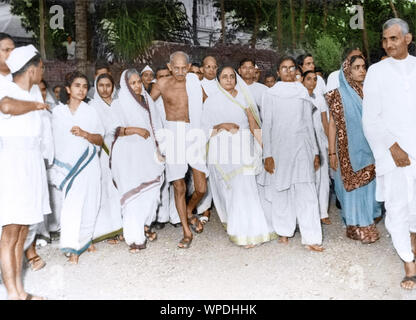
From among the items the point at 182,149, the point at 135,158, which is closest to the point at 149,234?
the point at 135,158

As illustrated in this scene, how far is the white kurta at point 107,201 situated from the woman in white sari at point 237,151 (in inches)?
35.9

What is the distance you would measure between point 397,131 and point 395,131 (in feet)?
0.05

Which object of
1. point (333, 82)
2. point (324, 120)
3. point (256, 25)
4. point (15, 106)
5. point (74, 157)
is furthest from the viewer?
point (256, 25)

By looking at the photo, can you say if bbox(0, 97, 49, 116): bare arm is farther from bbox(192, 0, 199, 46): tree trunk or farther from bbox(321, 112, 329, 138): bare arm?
bbox(321, 112, 329, 138): bare arm

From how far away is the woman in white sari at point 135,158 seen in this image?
4.06m

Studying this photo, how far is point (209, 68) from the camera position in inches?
186

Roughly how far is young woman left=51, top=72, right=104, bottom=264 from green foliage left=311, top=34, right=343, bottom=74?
2.73m

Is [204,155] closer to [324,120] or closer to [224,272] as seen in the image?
[224,272]

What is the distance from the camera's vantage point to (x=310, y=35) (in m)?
5.29

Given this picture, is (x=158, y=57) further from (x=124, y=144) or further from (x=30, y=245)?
(x=30, y=245)

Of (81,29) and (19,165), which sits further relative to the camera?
(81,29)

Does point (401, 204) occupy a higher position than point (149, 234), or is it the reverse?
point (401, 204)

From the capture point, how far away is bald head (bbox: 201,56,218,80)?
4719 millimetres

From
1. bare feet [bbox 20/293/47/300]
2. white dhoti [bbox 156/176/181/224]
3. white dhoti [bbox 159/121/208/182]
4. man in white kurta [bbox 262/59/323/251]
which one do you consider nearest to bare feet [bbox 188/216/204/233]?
white dhoti [bbox 156/176/181/224]
